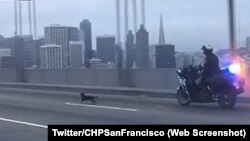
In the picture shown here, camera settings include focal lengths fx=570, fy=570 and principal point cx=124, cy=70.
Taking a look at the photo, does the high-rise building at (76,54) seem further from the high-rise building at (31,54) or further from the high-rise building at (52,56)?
the high-rise building at (31,54)

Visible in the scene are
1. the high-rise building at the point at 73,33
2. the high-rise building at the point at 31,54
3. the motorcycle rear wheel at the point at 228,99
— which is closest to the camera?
the motorcycle rear wheel at the point at 228,99

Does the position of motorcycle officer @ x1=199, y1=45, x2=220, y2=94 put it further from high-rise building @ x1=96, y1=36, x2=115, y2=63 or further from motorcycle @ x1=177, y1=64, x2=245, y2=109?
high-rise building @ x1=96, y1=36, x2=115, y2=63

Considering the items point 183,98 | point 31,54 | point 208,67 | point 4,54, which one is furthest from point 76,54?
point 208,67

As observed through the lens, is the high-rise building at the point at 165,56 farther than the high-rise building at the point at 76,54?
No

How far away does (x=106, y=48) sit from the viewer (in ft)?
106

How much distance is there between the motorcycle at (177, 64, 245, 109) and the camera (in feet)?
54.6

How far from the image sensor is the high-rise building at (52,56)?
34594mm

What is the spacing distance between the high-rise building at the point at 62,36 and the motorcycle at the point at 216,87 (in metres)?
17.5

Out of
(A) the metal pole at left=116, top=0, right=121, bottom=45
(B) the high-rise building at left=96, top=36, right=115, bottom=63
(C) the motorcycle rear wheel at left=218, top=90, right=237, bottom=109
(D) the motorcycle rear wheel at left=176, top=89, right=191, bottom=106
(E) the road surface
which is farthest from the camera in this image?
(B) the high-rise building at left=96, top=36, right=115, bottom=63

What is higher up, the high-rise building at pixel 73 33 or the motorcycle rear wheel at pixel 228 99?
the high-rise building at pixel 73 33

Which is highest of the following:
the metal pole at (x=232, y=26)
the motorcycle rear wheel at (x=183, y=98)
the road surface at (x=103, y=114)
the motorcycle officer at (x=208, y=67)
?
the metal pole at (x=232, y=26)

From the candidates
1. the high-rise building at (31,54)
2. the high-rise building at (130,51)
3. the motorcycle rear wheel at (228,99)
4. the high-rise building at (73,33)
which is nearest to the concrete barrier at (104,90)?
the high-rise building at (130,51)

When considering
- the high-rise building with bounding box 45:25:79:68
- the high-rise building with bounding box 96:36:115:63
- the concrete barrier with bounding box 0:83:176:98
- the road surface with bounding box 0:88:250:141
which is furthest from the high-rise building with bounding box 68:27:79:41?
the road surface with bounding box 0:88:250:141

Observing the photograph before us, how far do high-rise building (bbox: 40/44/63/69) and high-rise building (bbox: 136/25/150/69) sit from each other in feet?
23.2
